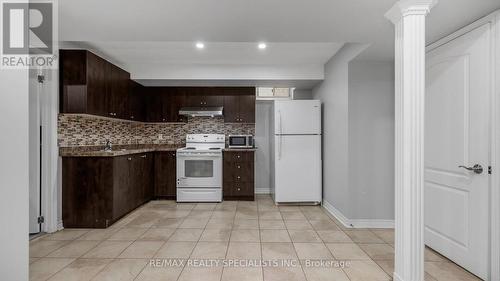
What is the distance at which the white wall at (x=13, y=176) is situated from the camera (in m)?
1.66

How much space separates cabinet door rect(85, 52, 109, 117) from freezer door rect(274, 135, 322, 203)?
2701 mm

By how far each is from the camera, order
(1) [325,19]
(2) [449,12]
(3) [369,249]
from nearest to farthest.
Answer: (2) [449,12] < (1) [325,19] < (3) [369,249]

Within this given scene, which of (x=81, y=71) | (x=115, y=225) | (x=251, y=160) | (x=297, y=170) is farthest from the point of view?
(x=251, y=160)

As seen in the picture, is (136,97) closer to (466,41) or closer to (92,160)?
(92,160)

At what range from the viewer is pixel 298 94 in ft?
17.9

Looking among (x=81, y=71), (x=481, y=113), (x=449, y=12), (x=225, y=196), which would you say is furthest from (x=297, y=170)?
(x=81, y=71)

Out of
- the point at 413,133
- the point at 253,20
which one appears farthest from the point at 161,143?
the point at 413,133

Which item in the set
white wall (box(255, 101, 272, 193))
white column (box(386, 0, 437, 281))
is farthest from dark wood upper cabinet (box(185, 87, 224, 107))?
white column (box(386, 0, 437, 281))

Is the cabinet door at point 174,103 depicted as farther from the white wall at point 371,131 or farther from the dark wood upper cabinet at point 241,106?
the white wall at point 371,131

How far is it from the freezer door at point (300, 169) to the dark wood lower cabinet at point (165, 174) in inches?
75.9

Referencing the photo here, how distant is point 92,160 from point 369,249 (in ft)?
11.2

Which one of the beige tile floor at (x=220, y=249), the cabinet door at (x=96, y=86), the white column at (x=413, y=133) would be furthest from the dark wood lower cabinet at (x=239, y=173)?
the white column at (x=413, y=133)

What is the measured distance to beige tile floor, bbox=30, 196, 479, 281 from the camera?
7.30 feet

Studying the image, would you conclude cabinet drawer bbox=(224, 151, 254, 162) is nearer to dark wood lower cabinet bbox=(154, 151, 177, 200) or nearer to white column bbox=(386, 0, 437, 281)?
dark wood lower cabinet bbox=(154, 151, 177, 200)
